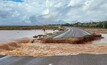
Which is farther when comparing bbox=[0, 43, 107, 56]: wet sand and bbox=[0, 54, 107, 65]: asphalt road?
bbox=[0, 43, 107, 56]: wet sand

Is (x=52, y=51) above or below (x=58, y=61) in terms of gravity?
below

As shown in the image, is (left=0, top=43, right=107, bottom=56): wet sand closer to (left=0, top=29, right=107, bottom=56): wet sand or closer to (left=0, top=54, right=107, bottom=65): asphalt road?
(left=0, top=29, right=107, bottom=56): wet sand

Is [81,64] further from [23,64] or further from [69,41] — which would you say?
[69,41]

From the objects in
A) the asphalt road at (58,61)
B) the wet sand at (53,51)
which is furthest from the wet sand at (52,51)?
the asphalt road at (58,61)

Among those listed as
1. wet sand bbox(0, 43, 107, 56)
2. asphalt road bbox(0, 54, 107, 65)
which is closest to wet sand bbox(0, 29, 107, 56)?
wet sand bbox(0, 43, 107, 56)

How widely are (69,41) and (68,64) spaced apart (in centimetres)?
3206

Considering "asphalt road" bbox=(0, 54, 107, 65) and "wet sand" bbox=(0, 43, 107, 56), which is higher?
"asphalt road" bbox=(0, 54, 107, 65)

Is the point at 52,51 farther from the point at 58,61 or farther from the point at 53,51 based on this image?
the point at 58,61

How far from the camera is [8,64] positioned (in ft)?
58.3

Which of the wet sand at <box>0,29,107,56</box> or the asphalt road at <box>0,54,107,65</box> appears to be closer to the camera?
the asphalt road at <box>0,54,107,65</box>

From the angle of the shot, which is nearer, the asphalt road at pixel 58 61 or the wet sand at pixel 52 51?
the asphalt road at pixel 58 61

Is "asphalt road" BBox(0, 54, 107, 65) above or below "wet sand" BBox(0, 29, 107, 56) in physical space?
above

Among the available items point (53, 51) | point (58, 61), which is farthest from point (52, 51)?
point (58, 61)

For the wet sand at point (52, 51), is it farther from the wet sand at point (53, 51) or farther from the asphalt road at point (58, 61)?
the asphalt road at point (58, 61)
